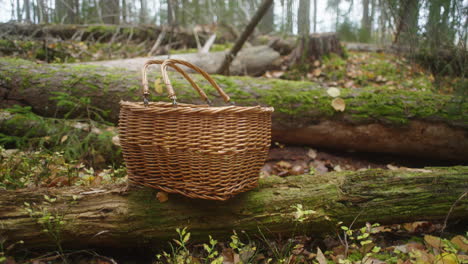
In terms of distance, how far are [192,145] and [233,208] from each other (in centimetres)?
47

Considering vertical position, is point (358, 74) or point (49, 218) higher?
point (358, 74)

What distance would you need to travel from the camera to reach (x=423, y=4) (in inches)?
89.7

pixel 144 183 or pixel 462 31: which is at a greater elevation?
pixel 462 31

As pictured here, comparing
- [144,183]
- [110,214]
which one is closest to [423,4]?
[144,183]

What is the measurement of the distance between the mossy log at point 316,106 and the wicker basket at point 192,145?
4.67ft

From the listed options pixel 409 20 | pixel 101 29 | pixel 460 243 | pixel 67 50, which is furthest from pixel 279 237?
pixel 101 29

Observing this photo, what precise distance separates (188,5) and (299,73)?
2.11 meters

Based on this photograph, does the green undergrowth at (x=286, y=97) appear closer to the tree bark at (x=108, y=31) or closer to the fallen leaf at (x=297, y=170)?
the fallen leaf at (x=297, y=170)

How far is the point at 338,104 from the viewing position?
2.89 metres

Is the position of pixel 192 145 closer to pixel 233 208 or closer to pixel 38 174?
pixel 233 208

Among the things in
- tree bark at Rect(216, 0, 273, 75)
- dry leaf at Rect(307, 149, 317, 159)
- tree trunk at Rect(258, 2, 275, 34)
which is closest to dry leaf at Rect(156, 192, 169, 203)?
dry leaf at Rect(307, 149, 317, 159)

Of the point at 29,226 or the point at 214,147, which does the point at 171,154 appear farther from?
the point at 29,226

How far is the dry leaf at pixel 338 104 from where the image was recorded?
2873 millimetres

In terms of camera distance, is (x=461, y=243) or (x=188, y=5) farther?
(x=188, y=5)
